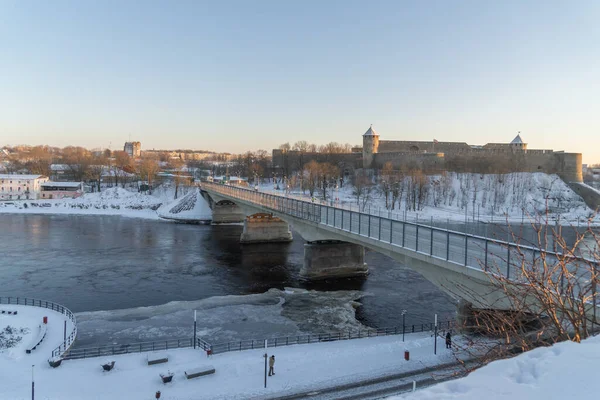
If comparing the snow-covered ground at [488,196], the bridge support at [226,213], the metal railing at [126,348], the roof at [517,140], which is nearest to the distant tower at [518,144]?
the roof at [517,140]

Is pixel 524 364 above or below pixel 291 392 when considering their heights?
above

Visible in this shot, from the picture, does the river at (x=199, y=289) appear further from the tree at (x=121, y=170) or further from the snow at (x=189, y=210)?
the tree at (x=121, y=170)

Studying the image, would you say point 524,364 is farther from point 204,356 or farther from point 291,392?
point 204,356

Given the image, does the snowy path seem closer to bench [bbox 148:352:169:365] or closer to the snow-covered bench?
bench [bbox 148:352:169:365]

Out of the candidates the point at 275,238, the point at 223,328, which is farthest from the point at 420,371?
the point at 275,238

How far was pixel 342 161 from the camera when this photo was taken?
102688mm

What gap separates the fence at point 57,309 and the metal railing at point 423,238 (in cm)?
1266

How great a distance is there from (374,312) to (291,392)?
408 inches

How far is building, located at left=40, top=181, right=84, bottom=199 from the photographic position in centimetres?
8641

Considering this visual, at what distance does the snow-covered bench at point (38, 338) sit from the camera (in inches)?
624

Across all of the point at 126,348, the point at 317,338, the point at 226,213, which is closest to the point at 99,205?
the point at 226,213

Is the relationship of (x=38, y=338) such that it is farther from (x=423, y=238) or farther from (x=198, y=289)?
(x=423, y=238)

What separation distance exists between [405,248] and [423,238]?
2.36 metres

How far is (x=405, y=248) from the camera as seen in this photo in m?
18.9
